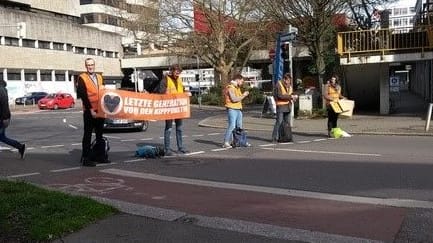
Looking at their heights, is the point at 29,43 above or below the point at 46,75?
above

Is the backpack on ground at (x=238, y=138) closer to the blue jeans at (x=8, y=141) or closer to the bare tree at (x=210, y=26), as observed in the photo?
the blue jeans at (x=8, y=141)

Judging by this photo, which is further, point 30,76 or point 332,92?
point 30,76

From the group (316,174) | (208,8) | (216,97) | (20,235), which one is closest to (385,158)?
(316,174)

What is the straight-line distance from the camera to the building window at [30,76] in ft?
235

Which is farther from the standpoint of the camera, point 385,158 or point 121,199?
point 385,158

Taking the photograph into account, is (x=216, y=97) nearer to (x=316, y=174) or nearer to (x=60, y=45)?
(x=60, y=45)

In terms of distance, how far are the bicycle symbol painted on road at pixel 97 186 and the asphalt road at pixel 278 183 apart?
15 millimetres

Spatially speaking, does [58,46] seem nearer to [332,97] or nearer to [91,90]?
[332,97]

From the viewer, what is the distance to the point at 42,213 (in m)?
6.45

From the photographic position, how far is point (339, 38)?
27.3 metres

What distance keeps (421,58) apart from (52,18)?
62.2 m

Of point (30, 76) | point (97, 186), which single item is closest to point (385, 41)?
point (97, 186)

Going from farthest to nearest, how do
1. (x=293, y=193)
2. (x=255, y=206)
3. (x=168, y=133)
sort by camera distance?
(x=168, y=133) < (x=293, y=193) < (x=255, y=206)

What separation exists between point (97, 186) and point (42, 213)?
7.89 ft
